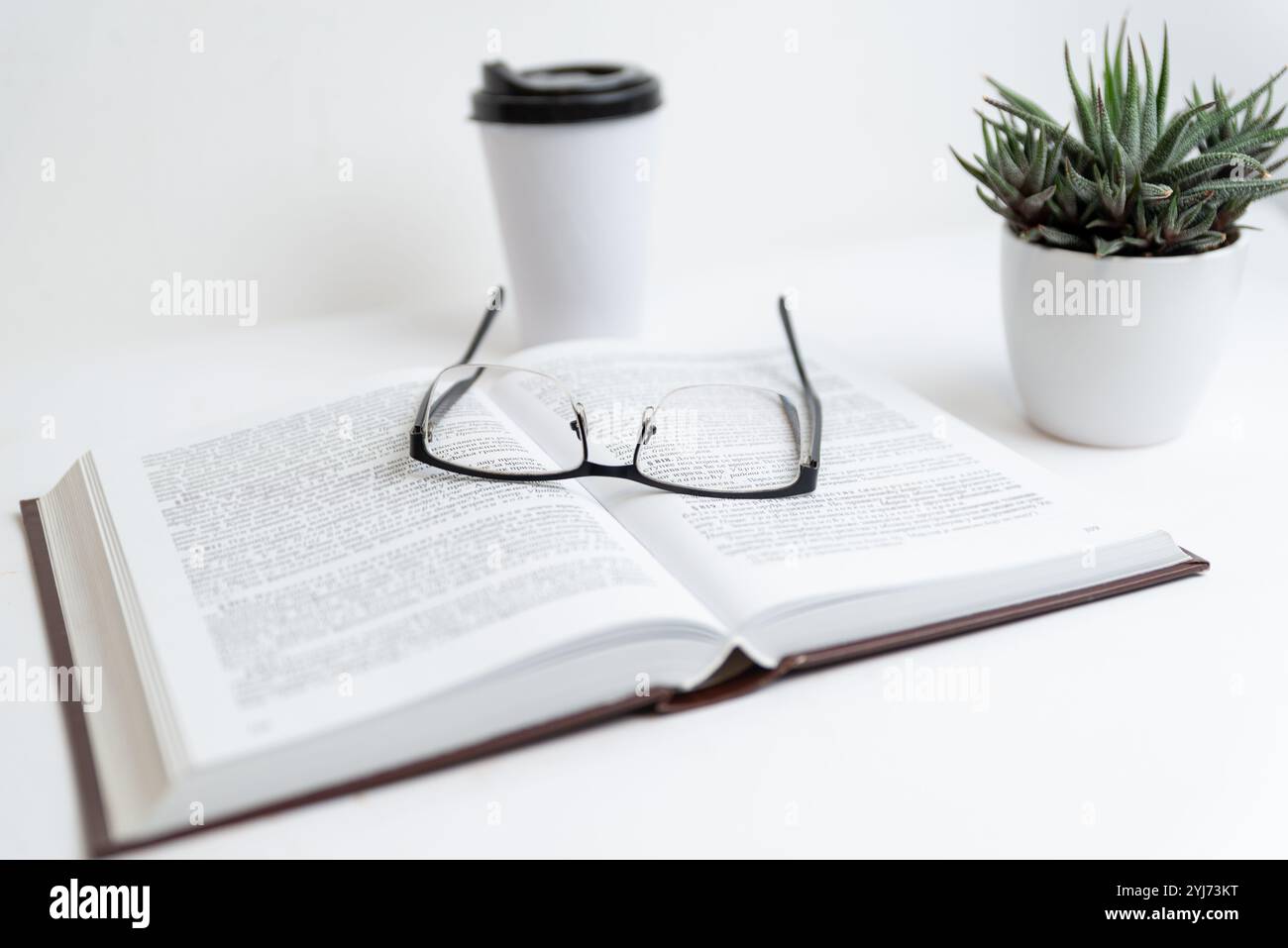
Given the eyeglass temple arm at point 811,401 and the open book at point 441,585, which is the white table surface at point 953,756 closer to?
the open book at point 441,585

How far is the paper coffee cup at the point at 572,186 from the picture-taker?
90 cm

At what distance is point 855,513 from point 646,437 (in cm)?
13

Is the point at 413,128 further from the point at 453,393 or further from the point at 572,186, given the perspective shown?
the point at 453,393

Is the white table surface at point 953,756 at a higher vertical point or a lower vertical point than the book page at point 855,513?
lower

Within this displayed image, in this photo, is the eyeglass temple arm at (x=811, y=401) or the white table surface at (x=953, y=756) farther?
the eyeglass temple arm at (x=811, y=401)

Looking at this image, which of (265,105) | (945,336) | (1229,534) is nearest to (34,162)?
(265,105)

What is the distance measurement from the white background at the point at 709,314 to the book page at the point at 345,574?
0.05m

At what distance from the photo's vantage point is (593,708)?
53cm

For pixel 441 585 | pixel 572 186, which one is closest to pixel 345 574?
pixel 441 585

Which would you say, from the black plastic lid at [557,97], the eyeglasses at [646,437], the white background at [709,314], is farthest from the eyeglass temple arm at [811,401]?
the black plastic lid at [557,97]

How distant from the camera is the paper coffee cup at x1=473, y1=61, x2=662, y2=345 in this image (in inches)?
35.4

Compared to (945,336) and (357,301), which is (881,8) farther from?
(357,301)

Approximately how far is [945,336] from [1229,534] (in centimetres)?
38

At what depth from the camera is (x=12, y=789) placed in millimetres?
511
